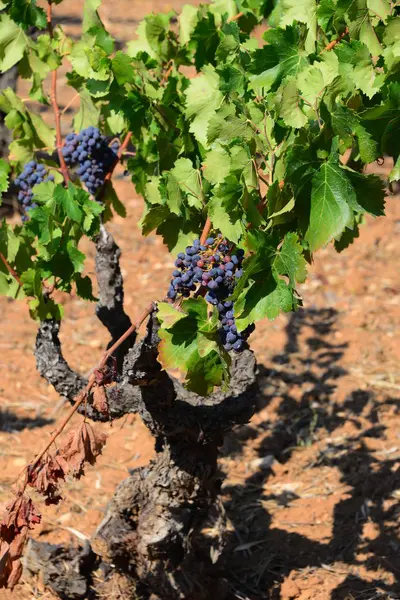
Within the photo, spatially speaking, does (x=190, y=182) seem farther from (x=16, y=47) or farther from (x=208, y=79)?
(x=16, y=47)

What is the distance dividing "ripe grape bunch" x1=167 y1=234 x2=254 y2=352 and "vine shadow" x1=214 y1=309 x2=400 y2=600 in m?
1.68

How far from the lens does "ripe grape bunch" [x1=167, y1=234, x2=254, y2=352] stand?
7.09ft

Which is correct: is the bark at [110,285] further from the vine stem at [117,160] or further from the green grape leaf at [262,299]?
the green grape leaf at [262,299]

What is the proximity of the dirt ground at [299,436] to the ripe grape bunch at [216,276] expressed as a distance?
168 centimetres

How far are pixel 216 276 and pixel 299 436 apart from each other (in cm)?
260

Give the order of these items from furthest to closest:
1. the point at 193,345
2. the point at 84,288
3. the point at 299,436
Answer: the point at 299,436
the point at 84,288
the point at 193,345

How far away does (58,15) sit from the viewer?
35.3ft

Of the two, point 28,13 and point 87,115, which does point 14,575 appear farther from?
point 28,13

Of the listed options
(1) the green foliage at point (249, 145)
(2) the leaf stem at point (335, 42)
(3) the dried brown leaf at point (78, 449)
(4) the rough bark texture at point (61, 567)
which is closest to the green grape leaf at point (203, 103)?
(1) the green foliage at point (249, 145)

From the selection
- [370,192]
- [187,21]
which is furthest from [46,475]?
[187,21]

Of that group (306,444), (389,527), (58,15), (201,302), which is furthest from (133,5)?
(201,302)

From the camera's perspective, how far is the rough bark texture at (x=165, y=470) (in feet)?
9.78

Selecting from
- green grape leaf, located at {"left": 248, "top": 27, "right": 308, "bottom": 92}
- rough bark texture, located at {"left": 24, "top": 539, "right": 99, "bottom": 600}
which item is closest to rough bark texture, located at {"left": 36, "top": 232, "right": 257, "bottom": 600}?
rough bark texture, located at {"left": 24, "top": 539, "right": 99, "bottom": 600}

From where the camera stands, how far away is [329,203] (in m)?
1.89
